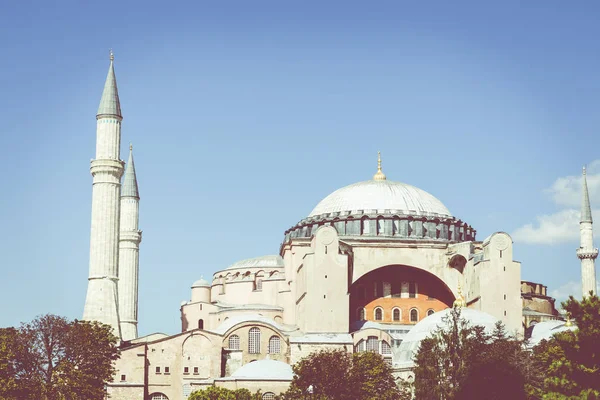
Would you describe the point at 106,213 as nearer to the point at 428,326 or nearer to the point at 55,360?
the point at 55,360

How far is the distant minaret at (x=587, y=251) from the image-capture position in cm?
7050

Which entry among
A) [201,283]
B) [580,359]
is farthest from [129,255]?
[580,359]

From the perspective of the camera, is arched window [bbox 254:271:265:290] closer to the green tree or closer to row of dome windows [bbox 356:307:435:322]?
row of dome windows [bbox 356:307:435:322]

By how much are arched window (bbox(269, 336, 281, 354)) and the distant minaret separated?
63.7ft

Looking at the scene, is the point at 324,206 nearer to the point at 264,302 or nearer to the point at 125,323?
the point at 264,302

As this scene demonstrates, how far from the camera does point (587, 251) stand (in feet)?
234

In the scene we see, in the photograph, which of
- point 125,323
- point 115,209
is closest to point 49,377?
point 115,209

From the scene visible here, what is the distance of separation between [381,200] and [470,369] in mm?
20657

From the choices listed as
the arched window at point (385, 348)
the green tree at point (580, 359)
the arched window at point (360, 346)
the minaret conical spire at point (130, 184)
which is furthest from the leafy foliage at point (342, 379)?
the minaret conical spire at point (130, 184)

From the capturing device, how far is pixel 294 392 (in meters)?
49.3

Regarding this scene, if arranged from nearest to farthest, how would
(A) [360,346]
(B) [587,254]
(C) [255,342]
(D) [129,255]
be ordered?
(A) [360,346]
(C) [255,342]
(D) [129,255]
(B) [587,254]

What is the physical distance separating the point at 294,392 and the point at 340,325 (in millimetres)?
7679

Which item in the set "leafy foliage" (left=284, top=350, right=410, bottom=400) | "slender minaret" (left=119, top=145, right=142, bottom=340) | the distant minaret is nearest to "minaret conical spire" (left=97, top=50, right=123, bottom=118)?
"slender minaret" (left=119, top=145, right=142, bottom=340)

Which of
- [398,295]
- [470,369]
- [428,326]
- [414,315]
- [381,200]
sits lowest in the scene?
[470,369]
